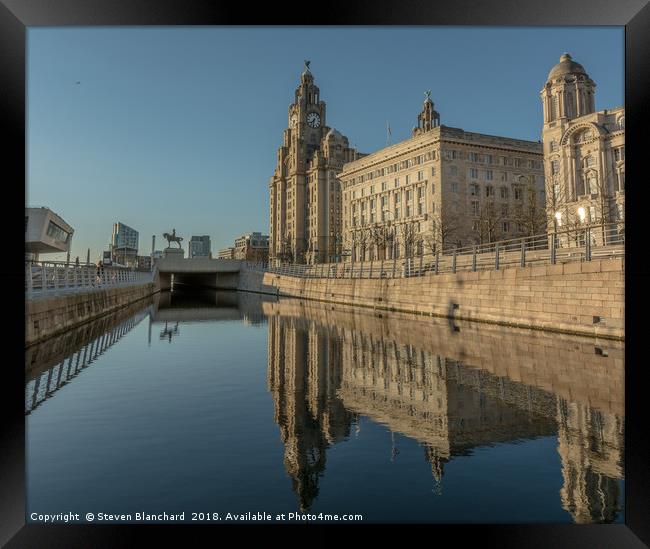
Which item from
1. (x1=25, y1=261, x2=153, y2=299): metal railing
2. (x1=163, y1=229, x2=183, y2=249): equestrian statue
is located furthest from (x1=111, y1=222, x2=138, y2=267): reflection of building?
(x1=25, y1=261, x2=153, y2=299): metal railing

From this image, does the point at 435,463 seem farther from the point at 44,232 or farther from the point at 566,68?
the point at 566,68

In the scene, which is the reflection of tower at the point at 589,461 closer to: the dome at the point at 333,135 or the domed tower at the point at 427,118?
the domed tower at the point at 427,118

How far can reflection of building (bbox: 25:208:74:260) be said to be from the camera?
50.9 metres

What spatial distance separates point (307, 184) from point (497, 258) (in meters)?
126

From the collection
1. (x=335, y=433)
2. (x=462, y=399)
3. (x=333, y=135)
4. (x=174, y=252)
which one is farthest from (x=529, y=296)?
(x=333, y=135)

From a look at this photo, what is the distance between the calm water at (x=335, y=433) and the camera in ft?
18.9

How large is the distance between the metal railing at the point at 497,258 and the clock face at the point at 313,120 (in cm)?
8789

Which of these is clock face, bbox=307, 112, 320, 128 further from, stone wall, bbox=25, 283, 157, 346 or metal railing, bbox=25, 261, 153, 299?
stone wall, bbox=25, 283, 157, 346

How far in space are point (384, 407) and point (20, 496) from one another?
724 cm

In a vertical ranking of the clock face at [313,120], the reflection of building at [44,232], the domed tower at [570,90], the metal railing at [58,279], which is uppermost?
the clock face at [313,120]

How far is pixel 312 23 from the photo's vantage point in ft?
16.1

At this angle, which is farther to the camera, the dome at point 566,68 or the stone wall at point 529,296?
the dome at point 566,68

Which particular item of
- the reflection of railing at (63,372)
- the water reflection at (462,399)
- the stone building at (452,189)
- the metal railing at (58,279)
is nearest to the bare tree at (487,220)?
the stone building at (452,189)

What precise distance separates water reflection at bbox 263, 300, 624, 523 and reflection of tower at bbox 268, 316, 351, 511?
22 mm
